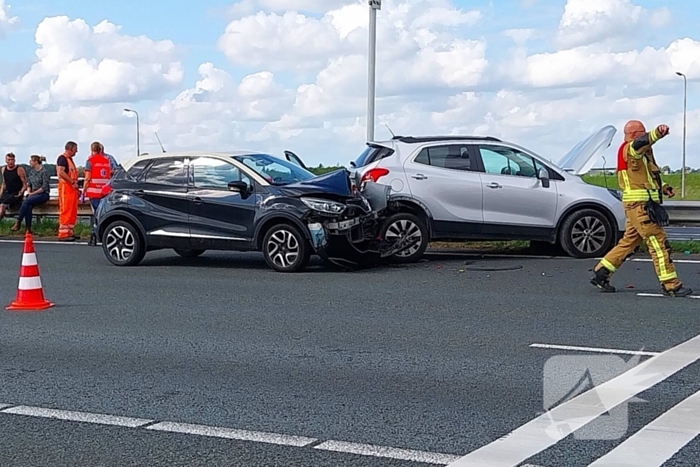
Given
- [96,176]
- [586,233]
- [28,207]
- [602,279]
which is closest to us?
Answer: [602,279]

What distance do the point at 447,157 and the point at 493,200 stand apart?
36.3 inches

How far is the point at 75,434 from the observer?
5.82 meters

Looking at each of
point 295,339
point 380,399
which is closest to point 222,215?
point 295,339

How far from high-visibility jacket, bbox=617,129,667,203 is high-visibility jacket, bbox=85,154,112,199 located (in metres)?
10.9

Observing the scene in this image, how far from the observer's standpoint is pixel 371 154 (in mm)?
15047

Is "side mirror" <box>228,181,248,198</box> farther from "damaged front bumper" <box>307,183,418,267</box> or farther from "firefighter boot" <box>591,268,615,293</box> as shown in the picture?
"firefighter boot" <box>591,268,615,293</box>

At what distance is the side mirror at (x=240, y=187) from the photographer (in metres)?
13.7

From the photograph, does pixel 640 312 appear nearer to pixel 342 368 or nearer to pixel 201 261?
pixel 342 368

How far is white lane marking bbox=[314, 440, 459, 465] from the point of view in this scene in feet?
17.1

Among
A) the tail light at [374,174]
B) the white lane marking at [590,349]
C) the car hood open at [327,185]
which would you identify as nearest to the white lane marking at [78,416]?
the white lane marking at [590,349]

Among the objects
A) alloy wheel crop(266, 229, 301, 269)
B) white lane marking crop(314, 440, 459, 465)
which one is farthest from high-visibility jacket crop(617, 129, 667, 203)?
white lane marking crop(314, 440, 459, 465)

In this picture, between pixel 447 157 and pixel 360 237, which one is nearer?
pixel 360 237

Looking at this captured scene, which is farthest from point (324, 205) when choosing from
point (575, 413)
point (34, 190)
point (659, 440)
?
point (34, 190)

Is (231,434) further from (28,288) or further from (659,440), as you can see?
(28,288)
